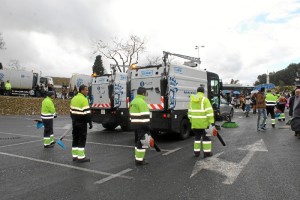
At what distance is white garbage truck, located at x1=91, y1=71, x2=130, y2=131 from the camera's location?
14.6 m

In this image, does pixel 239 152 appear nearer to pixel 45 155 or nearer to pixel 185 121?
pixel 185 121

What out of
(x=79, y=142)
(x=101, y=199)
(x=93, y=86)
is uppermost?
(x=93, y=86)

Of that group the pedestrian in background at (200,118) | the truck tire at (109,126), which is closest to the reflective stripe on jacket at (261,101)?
the pedestrian in background at (200,118)

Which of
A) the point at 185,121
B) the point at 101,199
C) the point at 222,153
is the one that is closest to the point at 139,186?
the point at 101,199

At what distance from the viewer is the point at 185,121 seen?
38.9ft

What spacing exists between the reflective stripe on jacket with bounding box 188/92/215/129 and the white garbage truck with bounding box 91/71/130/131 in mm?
6082

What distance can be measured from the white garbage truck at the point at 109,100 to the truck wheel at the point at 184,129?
3.16m

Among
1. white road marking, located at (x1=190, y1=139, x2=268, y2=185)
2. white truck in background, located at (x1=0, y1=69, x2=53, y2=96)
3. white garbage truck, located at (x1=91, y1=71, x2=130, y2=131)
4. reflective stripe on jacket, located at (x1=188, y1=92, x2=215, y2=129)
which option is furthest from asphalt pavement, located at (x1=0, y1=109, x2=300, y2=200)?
white truck in background, located at (x1=0, y1=69, x2=53, y2=96)

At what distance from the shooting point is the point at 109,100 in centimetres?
1468

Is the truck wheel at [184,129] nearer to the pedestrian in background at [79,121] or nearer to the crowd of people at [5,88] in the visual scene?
the pedestrian in background at [79,121]

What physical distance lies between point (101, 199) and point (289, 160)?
15.9ft

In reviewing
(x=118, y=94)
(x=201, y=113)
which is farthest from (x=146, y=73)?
(x=201, y=113)

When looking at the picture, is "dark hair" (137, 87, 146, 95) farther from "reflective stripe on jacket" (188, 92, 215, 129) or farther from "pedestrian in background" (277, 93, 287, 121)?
"pedestrian in background" (277, 93, 287, 121)

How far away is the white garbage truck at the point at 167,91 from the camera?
10.9 metres
